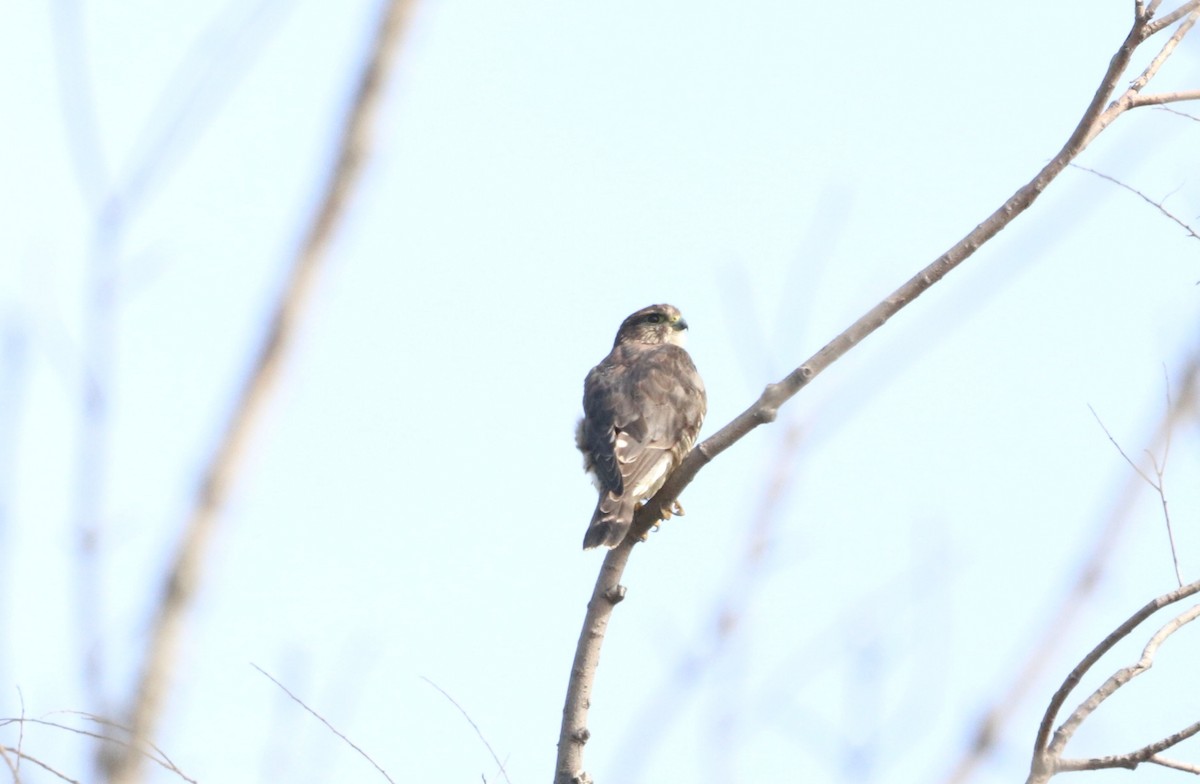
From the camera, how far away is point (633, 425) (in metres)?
6.01

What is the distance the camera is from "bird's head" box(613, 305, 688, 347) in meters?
7.77

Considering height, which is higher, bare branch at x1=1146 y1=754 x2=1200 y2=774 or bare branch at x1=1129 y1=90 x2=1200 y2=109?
bare branch at x1=1129 y1=90 x2=1200 y2=109

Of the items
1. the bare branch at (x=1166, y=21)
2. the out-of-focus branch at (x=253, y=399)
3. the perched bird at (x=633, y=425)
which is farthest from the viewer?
the perched bird at (x=633, y=425)

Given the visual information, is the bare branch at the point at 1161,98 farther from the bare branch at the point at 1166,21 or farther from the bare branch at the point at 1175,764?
the bare branch at the point at 1175,764

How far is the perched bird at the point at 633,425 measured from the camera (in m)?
5.13

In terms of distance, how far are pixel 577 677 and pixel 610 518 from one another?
1505 mm

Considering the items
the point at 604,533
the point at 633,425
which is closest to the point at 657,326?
the point at 633,425

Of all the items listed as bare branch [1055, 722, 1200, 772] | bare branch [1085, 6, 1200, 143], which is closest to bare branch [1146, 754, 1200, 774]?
bare branch [1055, 722, 1200, 772]

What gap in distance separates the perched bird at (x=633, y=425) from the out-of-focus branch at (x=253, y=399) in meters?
3.47

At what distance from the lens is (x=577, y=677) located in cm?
350

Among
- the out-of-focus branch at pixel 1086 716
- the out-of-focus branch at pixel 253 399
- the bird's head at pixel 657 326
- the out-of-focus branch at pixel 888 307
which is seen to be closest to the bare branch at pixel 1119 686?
the out-of-focus branch at pixel 1086 716

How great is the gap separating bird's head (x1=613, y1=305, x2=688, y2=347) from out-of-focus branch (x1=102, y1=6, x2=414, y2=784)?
6421 millimetres

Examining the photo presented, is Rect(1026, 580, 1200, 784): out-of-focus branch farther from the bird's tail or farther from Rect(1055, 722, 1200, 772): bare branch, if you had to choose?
the bird's tail

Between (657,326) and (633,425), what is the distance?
186cm
